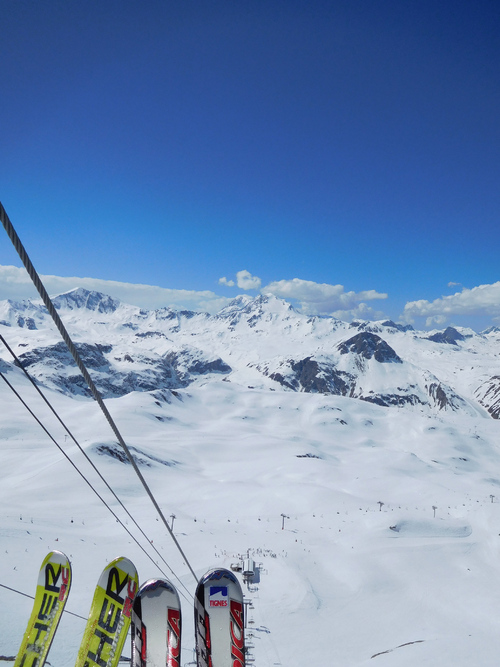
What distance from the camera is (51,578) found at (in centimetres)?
1032

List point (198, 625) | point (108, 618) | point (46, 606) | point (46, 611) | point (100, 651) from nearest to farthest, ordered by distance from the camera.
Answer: point (198, 625), point (100, 651), point (108, 618), point (46, 611), point (46, 606)

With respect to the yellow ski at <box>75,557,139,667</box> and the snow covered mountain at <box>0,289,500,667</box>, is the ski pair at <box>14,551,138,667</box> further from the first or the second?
the snow covered mountain at <box>0,289,500,667</box>

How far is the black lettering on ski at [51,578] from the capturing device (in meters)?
10.2

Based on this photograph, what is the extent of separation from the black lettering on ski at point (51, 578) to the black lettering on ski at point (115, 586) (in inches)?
60.9

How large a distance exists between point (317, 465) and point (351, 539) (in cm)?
4520

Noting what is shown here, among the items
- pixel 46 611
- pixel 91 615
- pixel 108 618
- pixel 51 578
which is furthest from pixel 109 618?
pixel 51 578

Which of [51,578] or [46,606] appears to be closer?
[46,606]

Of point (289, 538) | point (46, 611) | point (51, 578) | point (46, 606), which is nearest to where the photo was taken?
point (46, 611)

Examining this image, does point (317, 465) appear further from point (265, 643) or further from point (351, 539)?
point (265, 643)

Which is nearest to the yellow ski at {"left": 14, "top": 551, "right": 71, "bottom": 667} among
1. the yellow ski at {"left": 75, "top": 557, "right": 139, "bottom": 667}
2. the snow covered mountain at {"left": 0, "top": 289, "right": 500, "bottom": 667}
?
the yellow ski at {"left": 75, "top": 557, "right": 139, "bottom": 667}

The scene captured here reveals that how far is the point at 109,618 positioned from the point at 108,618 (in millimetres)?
29

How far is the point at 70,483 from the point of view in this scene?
52031 millimetres

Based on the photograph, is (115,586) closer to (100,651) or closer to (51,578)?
(100,651)

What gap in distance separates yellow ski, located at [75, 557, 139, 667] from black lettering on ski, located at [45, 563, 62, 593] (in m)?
1.25
